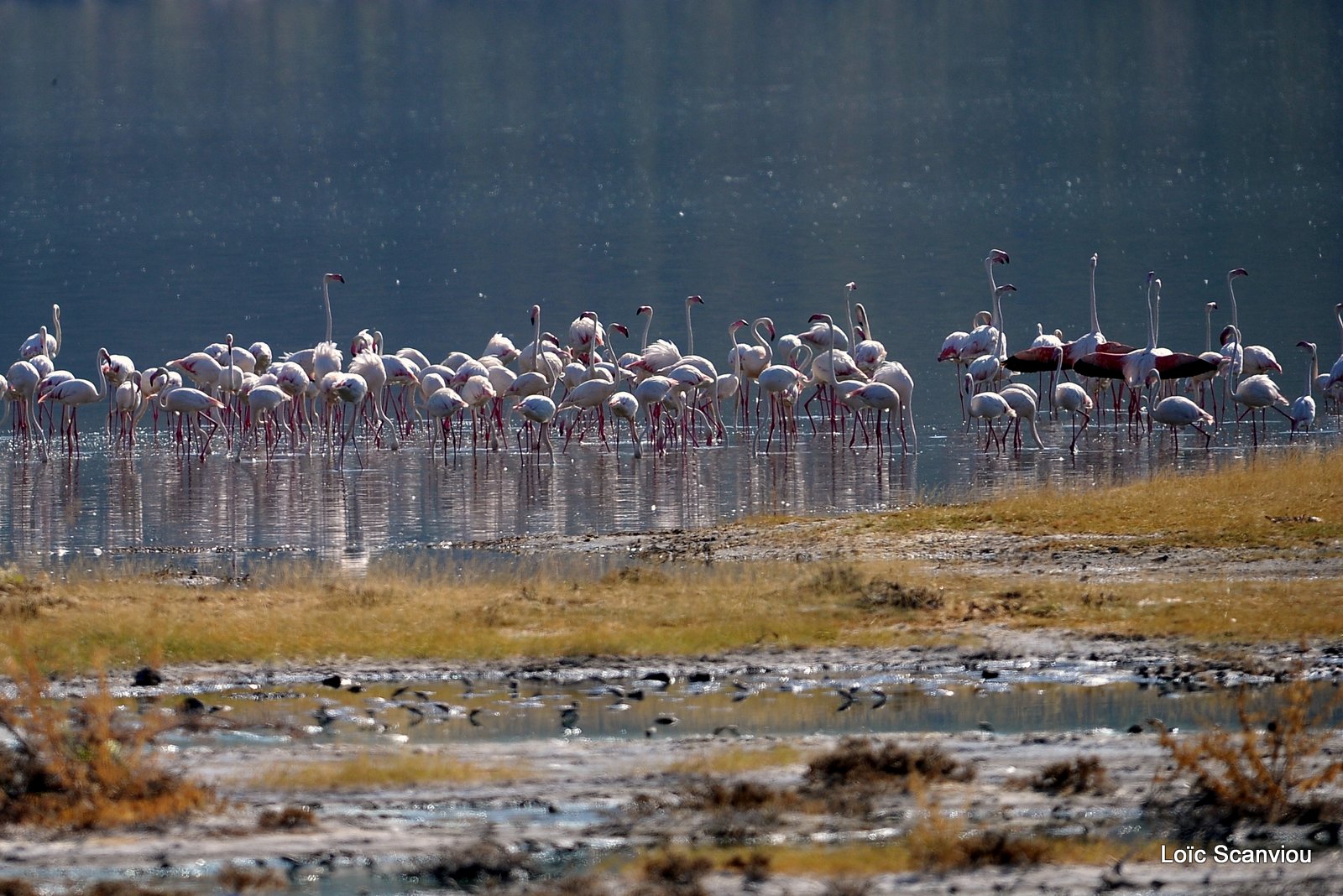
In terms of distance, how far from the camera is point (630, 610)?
12.3 metres

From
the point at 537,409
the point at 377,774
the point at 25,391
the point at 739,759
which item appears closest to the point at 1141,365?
the point at 537,409

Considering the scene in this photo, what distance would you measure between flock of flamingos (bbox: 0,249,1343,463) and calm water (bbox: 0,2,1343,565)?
0.72 metres

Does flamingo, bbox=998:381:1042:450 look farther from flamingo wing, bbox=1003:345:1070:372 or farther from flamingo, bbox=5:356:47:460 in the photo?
flamingo, bbox=5:356:47:460

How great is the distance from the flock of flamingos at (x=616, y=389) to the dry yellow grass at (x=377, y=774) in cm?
1400

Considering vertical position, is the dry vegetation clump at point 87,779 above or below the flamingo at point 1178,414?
below

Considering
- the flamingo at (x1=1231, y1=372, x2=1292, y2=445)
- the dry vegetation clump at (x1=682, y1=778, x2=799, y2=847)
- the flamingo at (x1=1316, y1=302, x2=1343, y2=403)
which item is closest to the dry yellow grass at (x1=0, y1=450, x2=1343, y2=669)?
the dry vegetation clump at (x1=682, y1=778, x2=799, y2=847)

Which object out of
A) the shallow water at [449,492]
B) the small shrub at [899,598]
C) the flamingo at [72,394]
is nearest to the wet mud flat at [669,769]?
the small shrub at [899,598]

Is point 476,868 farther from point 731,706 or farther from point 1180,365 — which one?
point 1180,365

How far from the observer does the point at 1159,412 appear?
878 inches

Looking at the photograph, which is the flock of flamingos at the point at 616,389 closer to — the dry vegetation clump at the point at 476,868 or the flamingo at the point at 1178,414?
the flamingo at the point at 1178,414

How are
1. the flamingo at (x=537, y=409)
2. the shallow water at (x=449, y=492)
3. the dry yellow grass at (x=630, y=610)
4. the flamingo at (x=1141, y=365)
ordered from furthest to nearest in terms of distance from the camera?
the flamingo at (x=1141, y=365), the flamingo at (x=537, y=409), the shallow water at (x=449, y=492), the dry yellow grass at (x=630, y=610)

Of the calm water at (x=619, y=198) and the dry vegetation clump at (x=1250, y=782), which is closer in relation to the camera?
the dry vegetation clump at (x=1250, y=782)

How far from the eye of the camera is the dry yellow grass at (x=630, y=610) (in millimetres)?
11273

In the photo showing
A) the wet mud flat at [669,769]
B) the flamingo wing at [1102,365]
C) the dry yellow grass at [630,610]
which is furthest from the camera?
the flamingo wing at [1102,365]
